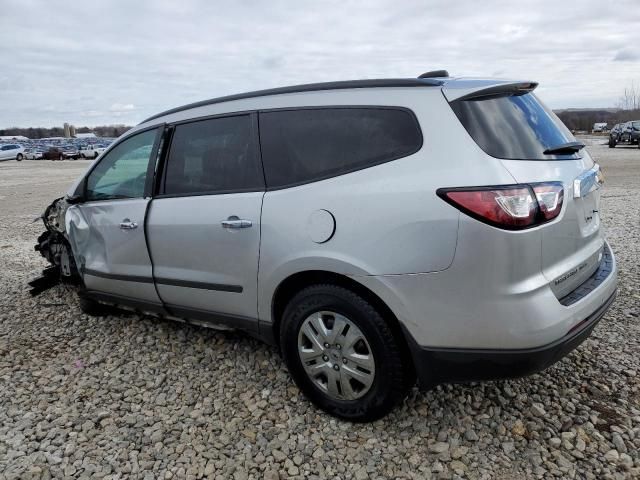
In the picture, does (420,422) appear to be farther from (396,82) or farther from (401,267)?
(396,82)

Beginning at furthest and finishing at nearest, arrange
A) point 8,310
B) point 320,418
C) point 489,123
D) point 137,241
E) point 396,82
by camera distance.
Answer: point 8,310
point 137,241
point 320,418
point 396,82
point 489,123

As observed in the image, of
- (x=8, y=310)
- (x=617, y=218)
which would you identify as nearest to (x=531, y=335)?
(x=8, y=310)

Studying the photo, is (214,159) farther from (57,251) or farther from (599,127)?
(599,127)

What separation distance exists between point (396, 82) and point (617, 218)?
7017 millimetres

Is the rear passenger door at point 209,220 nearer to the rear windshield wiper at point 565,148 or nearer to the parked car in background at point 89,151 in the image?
the rear windshield wiper at point 565,148

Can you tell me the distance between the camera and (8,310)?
4.82 m

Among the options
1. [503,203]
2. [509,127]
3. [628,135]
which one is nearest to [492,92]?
[509,127]

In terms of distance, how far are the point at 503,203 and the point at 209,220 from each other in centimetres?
173

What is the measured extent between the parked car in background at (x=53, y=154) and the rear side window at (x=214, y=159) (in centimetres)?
4807

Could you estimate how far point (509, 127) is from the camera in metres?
2.46

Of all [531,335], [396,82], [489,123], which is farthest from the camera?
[396,82]

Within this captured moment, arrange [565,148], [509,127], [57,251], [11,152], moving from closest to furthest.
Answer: [509,127] → [565,148] → [57,251] → [11,152]

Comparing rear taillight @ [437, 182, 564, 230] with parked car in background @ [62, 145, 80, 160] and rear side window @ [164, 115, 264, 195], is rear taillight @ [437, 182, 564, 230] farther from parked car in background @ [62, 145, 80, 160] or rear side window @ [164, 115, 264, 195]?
parked car in background @ [62, 145, 80, 160]

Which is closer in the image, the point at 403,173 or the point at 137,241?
the point at 403,173
